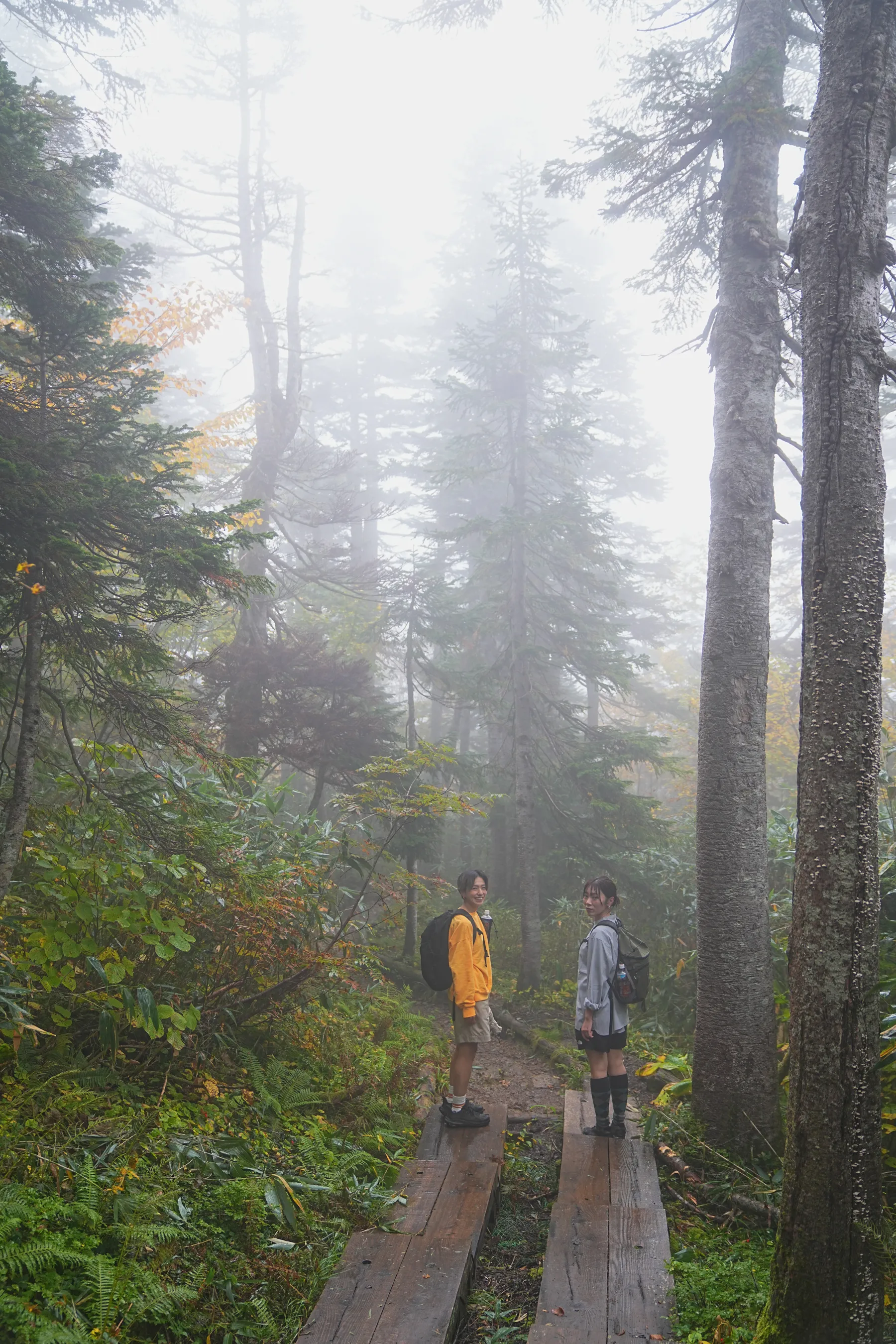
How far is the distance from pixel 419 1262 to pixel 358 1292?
43 cm

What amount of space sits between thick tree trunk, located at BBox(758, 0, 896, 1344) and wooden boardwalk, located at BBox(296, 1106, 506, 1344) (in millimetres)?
1583

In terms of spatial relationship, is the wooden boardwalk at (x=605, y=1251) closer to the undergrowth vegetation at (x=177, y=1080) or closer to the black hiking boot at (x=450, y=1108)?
the black hiking boot at (x=450, y=1108)

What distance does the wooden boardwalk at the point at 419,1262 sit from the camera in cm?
363

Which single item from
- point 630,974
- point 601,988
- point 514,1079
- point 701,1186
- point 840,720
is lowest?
point 514,1079

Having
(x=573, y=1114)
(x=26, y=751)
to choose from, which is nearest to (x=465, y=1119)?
(x=573, y=1114)

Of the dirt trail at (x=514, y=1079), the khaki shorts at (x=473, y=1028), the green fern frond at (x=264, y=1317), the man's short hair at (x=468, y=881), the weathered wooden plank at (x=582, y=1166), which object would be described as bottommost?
the dirt trail at (x=514, y=1079)

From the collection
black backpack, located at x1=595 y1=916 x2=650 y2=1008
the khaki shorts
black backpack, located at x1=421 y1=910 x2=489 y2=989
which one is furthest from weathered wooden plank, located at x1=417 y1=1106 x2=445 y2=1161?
black backpack, located at x1=595 y1=916 x2=650 y2=1008

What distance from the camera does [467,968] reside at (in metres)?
6.25

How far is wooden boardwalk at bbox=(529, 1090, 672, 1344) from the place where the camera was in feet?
12.3

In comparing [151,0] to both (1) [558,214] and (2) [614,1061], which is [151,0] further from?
(1) [558,214]

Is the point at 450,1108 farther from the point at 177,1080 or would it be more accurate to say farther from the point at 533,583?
→ the point at 533,583

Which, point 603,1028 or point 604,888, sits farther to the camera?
point 604,888

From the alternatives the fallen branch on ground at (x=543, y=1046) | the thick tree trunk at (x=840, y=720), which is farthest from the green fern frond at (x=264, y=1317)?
the fallen branch on ground at (x=543, y=1046)

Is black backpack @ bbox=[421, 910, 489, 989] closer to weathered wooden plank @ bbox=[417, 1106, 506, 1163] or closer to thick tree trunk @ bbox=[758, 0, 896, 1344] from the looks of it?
weathered wooden plank @ bbox=[417, 1106, 506, 1163]
